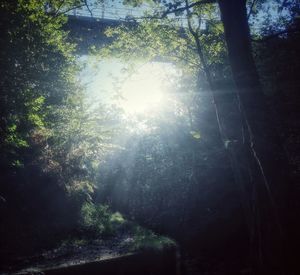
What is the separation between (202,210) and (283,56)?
14390 millimetres

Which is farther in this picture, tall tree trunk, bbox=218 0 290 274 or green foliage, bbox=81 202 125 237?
green foliage, bbox=81 202 125 237

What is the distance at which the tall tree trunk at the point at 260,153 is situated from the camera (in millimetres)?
6078

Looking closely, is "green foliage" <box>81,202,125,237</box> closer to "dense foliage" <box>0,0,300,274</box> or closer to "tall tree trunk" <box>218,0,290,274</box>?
"dense foliage" <box>0,0,300,274</box>

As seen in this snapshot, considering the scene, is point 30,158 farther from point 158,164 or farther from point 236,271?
point 158,164

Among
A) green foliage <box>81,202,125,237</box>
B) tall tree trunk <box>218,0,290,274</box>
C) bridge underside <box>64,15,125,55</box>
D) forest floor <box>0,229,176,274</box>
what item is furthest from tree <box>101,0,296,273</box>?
bridge underside <box>64,15,125,55</box>

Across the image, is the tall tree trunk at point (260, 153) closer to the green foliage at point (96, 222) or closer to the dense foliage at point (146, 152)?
the dense foliage at point (146, 152)

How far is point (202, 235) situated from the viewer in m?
12.1


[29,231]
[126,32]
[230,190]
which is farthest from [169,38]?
[29,231]

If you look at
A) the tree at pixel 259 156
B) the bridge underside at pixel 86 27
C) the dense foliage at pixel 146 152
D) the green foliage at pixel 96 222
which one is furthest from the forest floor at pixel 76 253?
the bridge underside at pixel 86 27

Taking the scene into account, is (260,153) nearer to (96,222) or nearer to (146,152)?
(96,222)

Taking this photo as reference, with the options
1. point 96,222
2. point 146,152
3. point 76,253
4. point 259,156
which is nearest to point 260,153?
point 259,156

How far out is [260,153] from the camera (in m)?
6.37

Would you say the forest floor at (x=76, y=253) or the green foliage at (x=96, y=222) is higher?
the forest floor at (x=76, y=253)

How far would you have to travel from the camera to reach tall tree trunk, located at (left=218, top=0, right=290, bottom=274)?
6078 millimetres
